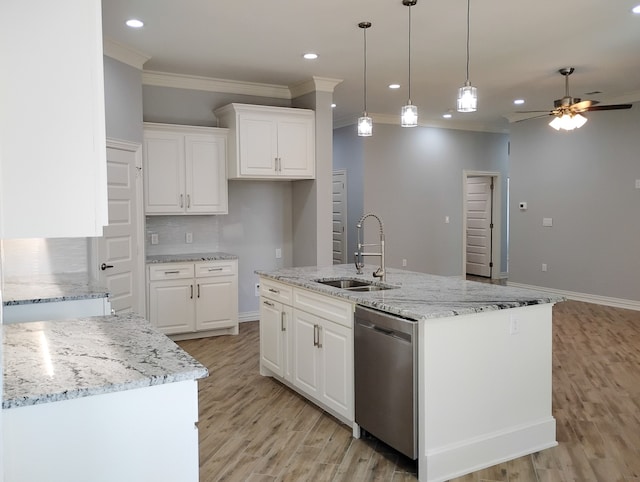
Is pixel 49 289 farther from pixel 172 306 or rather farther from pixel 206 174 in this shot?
pixel 206 174

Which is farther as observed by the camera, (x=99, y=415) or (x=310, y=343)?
(x=310, y=343)

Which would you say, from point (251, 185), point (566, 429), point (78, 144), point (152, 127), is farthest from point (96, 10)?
point (251, 185)

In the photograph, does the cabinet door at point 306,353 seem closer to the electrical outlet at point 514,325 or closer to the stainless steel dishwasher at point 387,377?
the stainless steel dishwasher at point 387,377

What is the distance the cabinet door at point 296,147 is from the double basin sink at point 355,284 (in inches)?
90.2

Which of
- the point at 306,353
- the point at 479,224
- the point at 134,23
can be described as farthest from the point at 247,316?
the point at 479,224

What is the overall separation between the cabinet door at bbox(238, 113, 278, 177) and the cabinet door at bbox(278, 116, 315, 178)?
0.08 m

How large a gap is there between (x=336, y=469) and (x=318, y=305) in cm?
103

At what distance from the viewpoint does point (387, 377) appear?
2.94 meters

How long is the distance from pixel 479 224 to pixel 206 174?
20.3 feet

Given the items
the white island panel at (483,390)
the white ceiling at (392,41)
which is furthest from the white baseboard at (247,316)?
the white island panel at (483,390)

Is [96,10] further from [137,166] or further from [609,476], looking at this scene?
[137,166]

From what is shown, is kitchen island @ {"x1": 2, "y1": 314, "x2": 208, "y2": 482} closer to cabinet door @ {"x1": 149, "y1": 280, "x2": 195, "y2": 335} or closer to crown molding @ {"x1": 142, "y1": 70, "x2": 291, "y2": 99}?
cabinet door @ {"x1": 149, "y1": 280, "x2": 195, "y2": 335}

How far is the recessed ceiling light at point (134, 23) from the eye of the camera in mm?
4199

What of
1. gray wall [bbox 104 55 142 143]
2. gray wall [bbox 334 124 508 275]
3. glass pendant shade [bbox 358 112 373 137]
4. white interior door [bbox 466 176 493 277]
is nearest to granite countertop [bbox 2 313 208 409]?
glass pendant shade [bbox 358 112 373 137]
